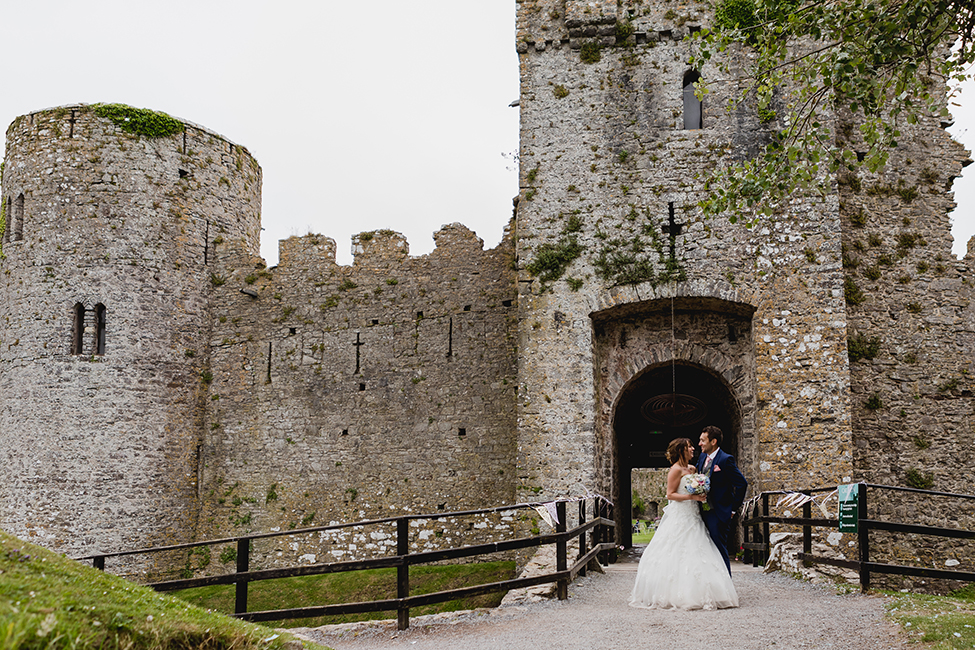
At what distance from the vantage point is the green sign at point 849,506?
8364 mm

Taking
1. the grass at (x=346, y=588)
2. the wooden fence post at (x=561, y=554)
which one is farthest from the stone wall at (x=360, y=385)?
the wooden fence post at (x=561, y=554)

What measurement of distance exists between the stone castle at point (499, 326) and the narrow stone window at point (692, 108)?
32 millimetres

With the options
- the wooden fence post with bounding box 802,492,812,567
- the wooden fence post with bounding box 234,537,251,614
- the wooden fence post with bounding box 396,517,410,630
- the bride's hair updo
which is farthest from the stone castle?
the wooden fence post with bounding box 234,537,251,614

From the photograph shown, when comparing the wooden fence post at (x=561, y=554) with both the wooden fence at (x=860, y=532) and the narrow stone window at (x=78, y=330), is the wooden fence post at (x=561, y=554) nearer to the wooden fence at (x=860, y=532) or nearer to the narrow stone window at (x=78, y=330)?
the wooden fence at (x=860, y=532)

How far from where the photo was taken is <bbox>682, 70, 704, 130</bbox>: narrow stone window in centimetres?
1266

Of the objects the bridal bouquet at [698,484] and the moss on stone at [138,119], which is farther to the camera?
the moss on stone at [138,119]

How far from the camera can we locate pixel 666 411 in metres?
13.3

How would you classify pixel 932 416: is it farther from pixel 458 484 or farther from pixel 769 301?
pixel 458 484

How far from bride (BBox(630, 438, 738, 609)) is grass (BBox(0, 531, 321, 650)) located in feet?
11.8

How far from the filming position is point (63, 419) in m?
15.3

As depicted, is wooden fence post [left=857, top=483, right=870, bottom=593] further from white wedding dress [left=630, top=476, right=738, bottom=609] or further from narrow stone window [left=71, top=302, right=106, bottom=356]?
narrow stone window [left=71, top=302, right=106, bottom=356]

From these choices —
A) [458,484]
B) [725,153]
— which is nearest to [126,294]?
[458,484]

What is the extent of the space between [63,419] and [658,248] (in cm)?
1072

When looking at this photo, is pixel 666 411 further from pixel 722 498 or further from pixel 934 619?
pixel 934 619
